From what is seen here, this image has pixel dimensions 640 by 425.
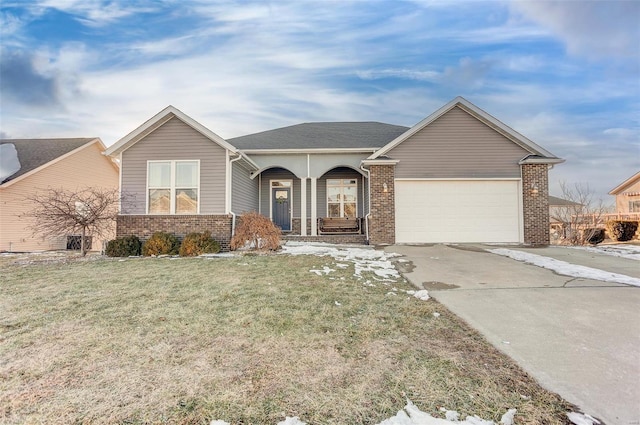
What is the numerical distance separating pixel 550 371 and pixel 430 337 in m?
1.04

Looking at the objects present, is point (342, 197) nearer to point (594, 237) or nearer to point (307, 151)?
point (307, 151)

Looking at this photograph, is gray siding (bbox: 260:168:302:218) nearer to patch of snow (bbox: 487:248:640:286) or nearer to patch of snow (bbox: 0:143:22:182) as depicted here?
patch of snow (bbox: 487:248:640:286)

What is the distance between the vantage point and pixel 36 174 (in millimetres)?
15555

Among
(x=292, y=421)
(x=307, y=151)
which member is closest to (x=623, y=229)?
(x=307, y=151)

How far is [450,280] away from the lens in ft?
19.3

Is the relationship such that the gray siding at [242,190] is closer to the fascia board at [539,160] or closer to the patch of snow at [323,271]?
the patch of snow at [323,271]

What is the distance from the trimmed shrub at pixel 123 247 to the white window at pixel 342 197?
8193 millimetres

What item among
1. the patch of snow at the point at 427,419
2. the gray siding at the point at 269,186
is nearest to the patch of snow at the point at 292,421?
the patch of snow at the point at 427,419

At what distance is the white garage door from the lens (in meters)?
11.4

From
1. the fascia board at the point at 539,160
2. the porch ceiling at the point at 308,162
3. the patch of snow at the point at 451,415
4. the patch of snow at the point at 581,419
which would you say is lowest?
the patch of snow at the point at 581,419

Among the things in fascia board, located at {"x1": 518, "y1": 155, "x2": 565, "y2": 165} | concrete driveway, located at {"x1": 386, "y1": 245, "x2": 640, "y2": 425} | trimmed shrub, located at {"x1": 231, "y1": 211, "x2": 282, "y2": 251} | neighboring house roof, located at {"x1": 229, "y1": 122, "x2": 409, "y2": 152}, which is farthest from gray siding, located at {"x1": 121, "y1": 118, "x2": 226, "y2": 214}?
fascia board, located at {"x1": 518, "y1": 155, "x2": 565, "y2": 165}

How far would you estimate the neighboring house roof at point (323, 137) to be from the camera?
13.4 m

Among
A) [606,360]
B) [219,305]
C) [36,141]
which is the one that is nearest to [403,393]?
[606,360]

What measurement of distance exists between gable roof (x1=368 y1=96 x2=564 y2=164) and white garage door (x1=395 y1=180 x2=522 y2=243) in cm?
118
